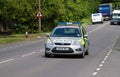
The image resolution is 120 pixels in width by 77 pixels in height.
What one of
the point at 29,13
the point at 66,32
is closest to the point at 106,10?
the point at 29,13

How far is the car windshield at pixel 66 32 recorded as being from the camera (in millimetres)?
22562

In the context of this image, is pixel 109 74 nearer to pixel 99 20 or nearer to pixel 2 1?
pixel 2 1

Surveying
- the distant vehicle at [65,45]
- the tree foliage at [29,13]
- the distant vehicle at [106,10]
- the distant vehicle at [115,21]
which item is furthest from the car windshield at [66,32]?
the distant vehicle at [106,10]

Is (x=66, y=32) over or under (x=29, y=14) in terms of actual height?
over

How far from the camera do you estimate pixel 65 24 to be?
23797 millimetres

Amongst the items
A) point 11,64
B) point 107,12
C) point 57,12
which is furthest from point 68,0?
point 11,64

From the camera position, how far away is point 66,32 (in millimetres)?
22859

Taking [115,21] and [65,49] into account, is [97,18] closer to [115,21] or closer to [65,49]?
[115,21]

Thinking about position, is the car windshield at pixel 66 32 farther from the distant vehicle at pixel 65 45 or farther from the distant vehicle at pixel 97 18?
the distant vehicle at pixel 97 18

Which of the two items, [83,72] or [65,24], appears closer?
[83,72]

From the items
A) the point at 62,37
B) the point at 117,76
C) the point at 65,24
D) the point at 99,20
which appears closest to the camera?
the point at 117,76

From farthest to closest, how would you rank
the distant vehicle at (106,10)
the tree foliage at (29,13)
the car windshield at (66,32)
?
the distant vehicle at (106,10)
the tree foliage at (29,13)
the car windshield at (66,32)

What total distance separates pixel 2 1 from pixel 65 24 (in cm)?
4328

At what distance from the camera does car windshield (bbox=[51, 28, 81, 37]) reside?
74.0 feet
